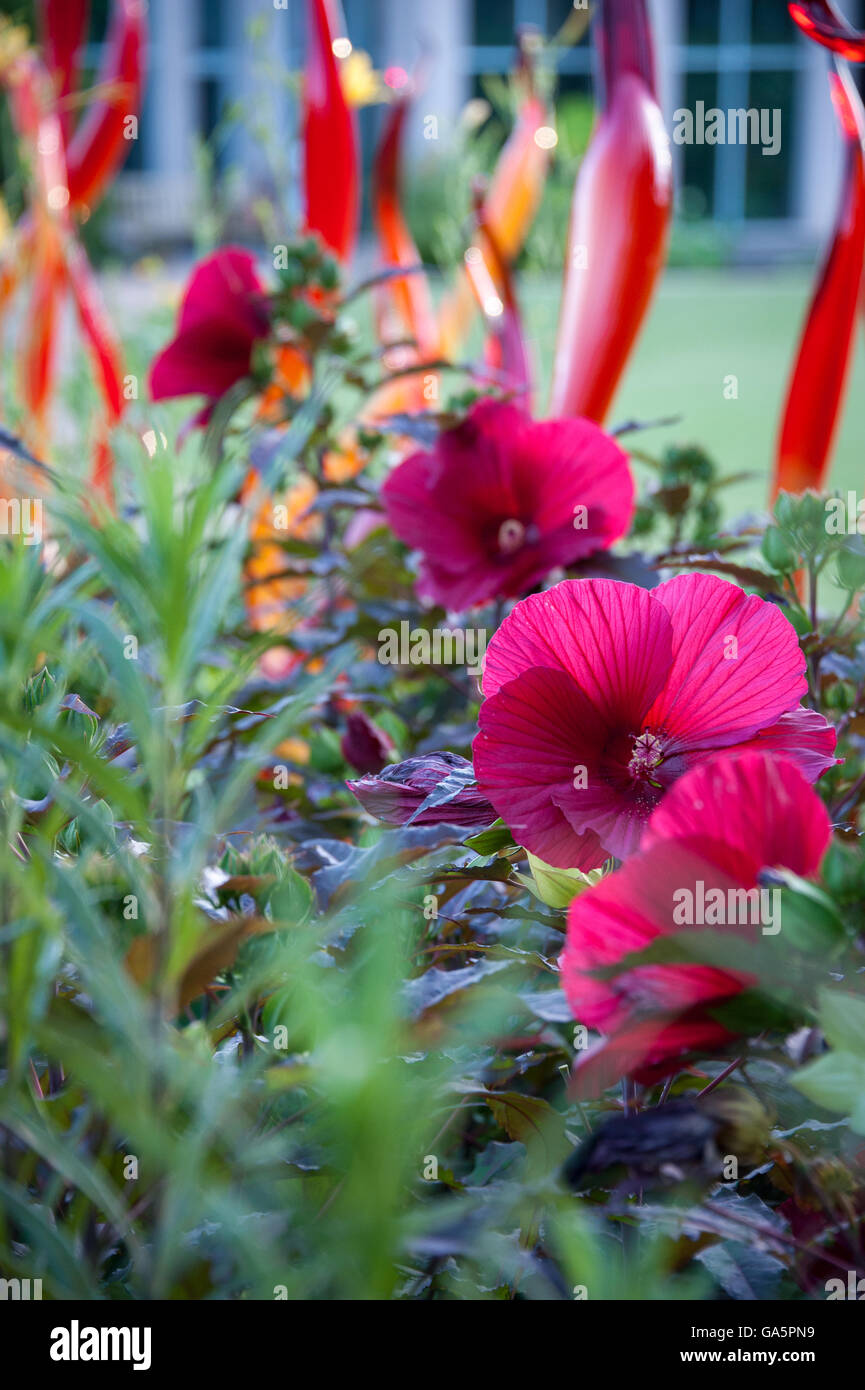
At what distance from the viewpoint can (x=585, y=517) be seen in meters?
0.51

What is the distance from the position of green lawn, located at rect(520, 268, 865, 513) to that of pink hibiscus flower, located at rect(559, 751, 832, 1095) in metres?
0.95

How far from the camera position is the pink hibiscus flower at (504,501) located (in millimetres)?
509

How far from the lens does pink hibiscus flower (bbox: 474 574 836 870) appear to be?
30 cm

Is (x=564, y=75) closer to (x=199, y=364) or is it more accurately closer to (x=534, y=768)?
(x=199, y=364)

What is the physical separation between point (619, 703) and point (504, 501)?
0.74ft

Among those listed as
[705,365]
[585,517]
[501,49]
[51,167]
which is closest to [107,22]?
[501,49]

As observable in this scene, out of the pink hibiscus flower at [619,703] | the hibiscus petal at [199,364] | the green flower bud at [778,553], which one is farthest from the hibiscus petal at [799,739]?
the hibiscus petal at [199,364]

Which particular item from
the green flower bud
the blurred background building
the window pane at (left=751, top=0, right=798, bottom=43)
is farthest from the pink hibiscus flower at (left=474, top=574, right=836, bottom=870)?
the window pane at (left=751, top=0, right=798, bottom=43)

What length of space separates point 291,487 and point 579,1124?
568 mm

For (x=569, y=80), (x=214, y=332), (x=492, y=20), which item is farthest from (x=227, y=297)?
(x=492, y=20)

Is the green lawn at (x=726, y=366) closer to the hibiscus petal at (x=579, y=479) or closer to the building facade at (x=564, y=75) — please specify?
the hibiscus petal at (x=579, y=479)

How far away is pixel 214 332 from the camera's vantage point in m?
0.72
